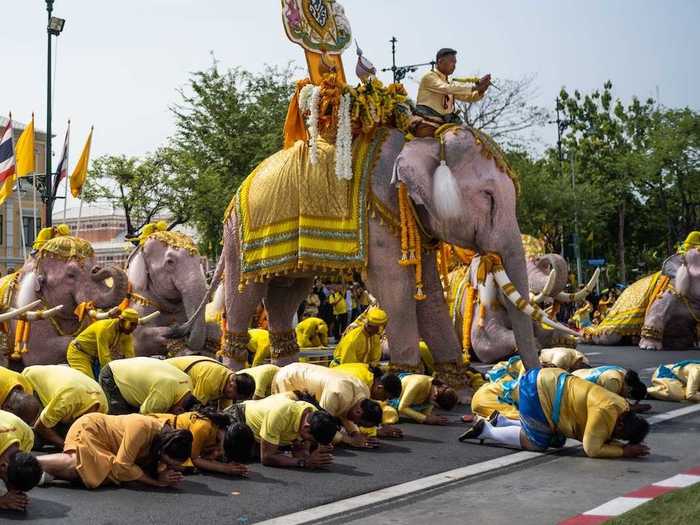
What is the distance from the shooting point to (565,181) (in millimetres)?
41531

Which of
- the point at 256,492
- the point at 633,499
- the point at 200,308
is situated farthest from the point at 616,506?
the point at 200,308

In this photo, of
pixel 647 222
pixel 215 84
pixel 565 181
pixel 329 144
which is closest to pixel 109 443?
pixel 329 144

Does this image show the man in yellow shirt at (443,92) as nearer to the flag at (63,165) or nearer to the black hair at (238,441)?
the black hair at (238,441)

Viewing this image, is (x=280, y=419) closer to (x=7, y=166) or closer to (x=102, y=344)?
(x=102, y=344)

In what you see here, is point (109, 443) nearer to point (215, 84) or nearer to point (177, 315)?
point (177, 315)

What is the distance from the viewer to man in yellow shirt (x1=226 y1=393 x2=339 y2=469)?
24.9 feet

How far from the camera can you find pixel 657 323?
1836 cm

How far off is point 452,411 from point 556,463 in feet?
9.20

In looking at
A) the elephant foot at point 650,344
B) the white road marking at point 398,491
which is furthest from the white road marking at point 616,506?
the elephant foot at point 650,344

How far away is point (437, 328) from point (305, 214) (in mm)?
1748

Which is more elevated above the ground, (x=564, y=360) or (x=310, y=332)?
(x=310, y=332)

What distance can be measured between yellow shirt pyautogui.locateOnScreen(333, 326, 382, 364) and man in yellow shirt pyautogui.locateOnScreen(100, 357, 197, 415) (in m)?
2.64

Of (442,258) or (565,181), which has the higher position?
(565,181)

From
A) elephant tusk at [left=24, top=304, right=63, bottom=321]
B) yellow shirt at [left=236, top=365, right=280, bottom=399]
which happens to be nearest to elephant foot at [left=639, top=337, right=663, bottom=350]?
yellow shirt at [left=236, top=365, right=280, bottom=399]
